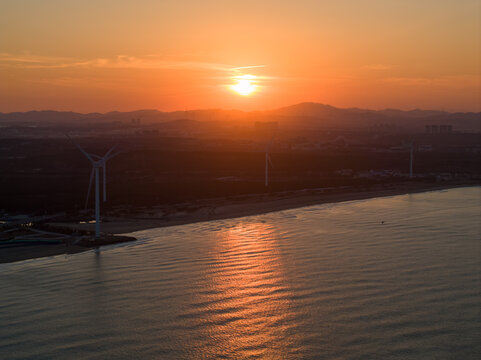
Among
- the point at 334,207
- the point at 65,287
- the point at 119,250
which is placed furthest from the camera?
the point at 334,207

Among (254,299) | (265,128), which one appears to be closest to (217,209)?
(254,299)

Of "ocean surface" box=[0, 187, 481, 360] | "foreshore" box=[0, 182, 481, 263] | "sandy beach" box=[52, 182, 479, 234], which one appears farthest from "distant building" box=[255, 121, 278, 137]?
"ocean surface" box=[0, 187, 481, 360]

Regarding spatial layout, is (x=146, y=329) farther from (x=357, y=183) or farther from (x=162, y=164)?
(x=162, y=164)

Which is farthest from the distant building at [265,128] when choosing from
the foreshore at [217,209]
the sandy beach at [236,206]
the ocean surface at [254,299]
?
the ocean surface at [254,299]

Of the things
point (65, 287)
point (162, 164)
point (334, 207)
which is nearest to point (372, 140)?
point (162, 164)

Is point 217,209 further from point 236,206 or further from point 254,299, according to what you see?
point 254,299

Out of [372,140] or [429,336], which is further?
[372,140]
